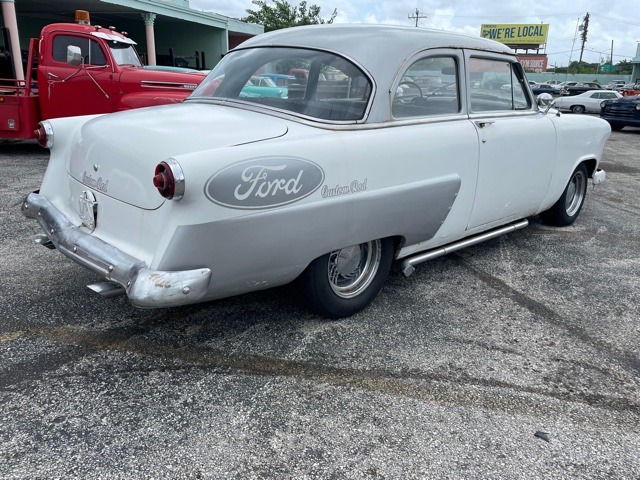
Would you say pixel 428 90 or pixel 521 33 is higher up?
pixel 521 33

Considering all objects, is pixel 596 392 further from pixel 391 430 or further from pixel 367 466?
pixel 367 466

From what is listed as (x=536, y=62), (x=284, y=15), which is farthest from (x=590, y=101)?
(x=536, y=62)

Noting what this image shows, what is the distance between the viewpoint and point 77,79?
8.32 meters

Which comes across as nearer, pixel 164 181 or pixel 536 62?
pixel 164 181

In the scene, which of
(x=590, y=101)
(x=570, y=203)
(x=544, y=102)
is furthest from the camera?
(x=590, y=101)

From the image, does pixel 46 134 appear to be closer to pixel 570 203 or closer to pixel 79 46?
pixel 570 203

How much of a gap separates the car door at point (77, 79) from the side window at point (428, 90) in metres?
6.29

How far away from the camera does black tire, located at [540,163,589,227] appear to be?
538 centimetres

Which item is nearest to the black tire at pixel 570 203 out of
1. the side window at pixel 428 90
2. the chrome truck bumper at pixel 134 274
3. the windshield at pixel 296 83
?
the side window at pixel 428 90

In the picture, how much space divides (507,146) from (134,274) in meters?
2.86

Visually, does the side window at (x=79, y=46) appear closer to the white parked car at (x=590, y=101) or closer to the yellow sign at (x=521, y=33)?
A: the white parked car at (x=590, y=101)

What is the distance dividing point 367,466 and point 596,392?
1.36 m

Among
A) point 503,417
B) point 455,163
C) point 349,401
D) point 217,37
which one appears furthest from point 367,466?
point 217,37

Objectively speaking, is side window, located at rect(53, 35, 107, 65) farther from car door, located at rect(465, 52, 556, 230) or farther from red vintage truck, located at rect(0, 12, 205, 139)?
car door, located at rect(465, 52, 556, 230)
